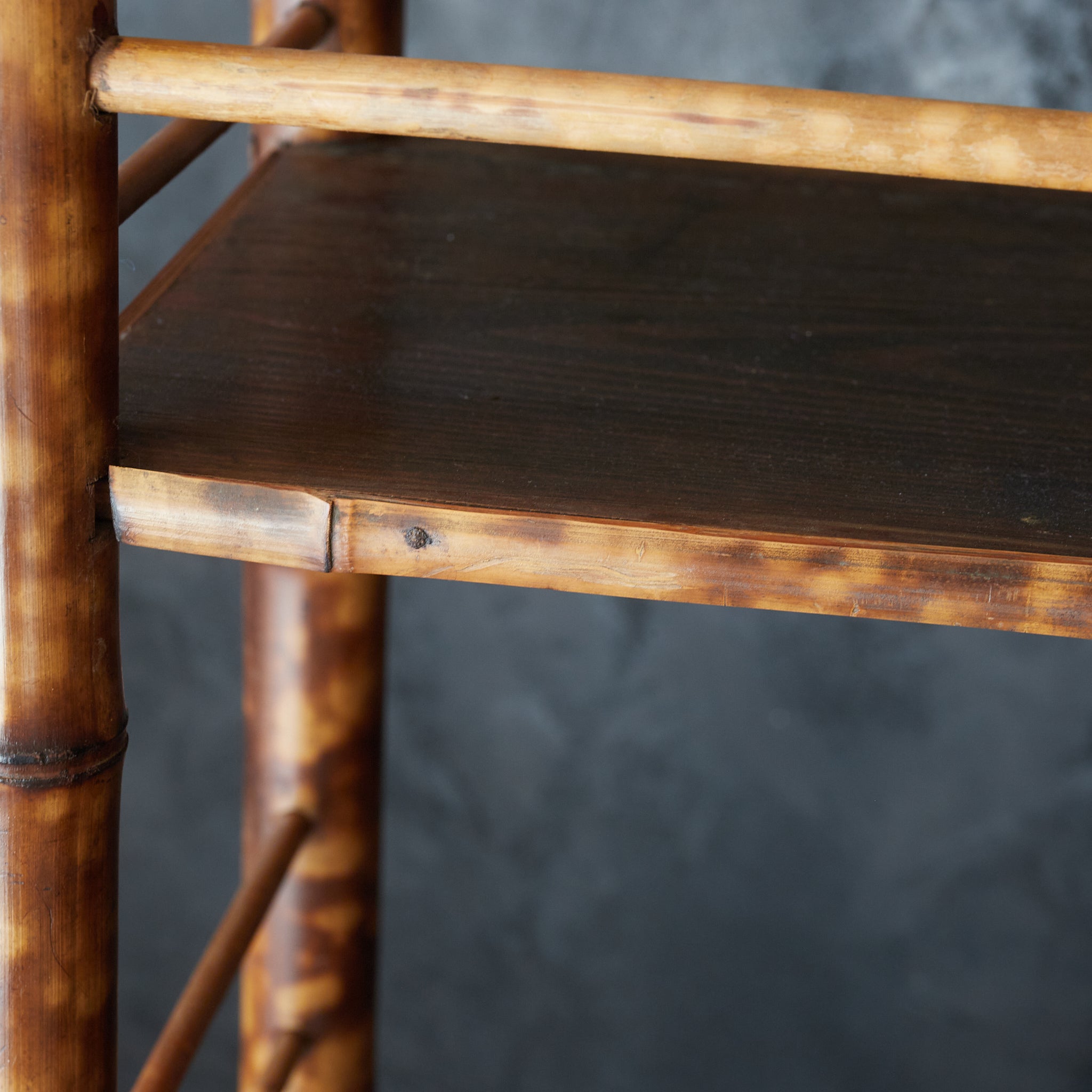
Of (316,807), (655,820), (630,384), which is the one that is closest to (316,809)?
(316,807)

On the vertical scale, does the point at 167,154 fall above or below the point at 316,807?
above

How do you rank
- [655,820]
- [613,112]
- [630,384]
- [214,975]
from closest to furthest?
[613,112], [630,384], [214,975], [655,820]

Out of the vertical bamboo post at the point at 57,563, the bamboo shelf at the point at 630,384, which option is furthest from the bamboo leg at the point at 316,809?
the vertical bamboo post at the point at 57,563

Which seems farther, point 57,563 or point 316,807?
point 316,807

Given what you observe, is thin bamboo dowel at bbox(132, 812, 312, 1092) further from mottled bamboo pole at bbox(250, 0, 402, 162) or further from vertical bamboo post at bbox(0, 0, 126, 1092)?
mottled bamboo pole at bbox(250, 0, 402, 162)

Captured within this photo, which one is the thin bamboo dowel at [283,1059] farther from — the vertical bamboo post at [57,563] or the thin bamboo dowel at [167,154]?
the thin bamboo dowel at [167,154]

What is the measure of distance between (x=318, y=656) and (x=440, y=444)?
355 millimetres

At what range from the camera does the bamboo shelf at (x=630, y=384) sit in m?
0.33

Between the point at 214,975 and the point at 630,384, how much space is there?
329 millimetres

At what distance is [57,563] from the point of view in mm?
340

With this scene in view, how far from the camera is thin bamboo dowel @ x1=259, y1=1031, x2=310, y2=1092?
729 mm

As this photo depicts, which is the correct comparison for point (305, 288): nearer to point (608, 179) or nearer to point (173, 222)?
point (608, 179)

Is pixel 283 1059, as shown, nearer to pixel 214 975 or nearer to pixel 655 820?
pixel 214 975

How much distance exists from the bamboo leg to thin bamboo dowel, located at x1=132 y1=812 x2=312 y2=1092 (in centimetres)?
5
